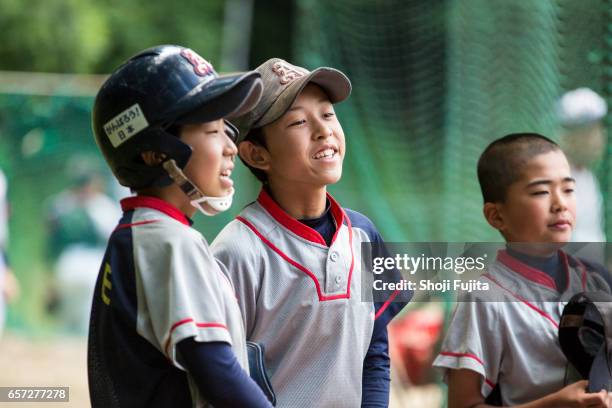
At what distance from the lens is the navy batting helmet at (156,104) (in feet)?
7.98

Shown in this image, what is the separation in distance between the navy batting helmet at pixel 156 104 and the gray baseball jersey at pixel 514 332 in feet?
3.01

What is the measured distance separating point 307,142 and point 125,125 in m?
0.60

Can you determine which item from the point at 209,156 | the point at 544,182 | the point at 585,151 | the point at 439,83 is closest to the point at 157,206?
the point at 209,156

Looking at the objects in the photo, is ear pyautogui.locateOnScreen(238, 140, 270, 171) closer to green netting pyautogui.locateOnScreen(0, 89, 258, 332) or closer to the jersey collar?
the jersey collar

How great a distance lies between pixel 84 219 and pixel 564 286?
730 centimetres

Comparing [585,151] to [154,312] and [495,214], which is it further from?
→ [154,312]

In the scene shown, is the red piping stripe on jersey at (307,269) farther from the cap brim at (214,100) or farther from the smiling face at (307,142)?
the cap brim at (214,100)

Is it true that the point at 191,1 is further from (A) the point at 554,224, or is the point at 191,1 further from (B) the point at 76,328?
(A) the point at 554,224

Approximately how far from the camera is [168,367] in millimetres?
2311

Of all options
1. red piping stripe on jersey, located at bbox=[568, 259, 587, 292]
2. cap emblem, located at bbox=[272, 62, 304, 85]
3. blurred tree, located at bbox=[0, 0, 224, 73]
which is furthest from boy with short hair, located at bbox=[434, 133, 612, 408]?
blurred tree, located at bbox=[0, 0, 224, 73]

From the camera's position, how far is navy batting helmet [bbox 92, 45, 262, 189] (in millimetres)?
2434

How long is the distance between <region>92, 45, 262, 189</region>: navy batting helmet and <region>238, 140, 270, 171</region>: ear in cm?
39

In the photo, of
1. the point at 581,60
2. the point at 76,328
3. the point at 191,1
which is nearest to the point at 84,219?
the point at 76,328

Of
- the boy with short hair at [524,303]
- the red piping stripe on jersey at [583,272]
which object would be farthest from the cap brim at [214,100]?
the red piping stripe on jersey at [583,272]
